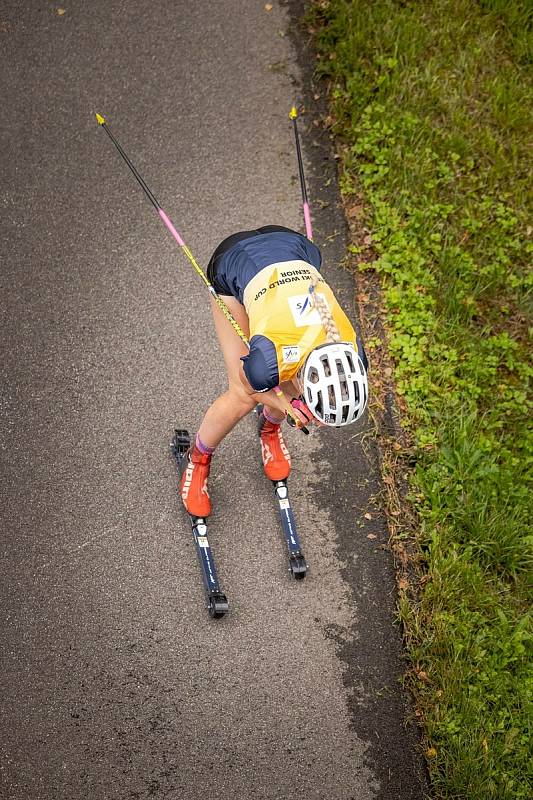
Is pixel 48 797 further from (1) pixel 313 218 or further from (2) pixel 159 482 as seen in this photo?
(1) pixel 313 218

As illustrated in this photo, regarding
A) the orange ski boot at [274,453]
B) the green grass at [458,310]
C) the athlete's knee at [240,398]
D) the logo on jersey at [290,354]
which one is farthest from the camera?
the orange ski boot at [274,453]

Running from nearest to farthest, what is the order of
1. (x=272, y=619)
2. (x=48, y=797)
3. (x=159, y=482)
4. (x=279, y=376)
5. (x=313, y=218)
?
(x=279, y=376) → (x=48, y=797) → (x=272, y=619) → (x=159, y=482) → (x=313, y=218)

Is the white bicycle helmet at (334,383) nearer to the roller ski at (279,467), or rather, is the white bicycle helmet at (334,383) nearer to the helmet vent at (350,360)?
the helmet vent at (350,360)

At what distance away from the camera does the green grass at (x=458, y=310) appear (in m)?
4.28

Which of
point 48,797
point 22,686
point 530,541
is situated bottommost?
point 48,797

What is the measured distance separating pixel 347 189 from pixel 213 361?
2043mm

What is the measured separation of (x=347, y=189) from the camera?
6219 millimetres

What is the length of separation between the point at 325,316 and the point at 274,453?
1.45 meters

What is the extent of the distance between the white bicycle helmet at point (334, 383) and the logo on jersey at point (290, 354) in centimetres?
8

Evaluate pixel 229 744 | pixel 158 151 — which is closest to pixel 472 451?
pixel 229 744

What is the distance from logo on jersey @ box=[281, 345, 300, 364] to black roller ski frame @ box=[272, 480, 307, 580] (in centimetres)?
144

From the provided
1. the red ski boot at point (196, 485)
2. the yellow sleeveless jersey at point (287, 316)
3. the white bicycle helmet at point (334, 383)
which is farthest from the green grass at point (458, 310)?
the yellow sleeveless jersey at point (287, 316)

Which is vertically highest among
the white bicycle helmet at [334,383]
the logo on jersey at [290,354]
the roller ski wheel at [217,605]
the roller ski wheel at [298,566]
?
the logo on jersey at [290,354]

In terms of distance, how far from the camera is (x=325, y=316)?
3629mm
